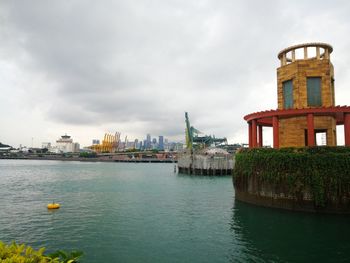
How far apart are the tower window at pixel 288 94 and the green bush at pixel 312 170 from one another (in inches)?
288

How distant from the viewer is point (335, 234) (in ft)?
57.0

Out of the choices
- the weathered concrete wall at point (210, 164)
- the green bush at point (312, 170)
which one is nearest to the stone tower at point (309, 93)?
the green bush at point (312, 170)

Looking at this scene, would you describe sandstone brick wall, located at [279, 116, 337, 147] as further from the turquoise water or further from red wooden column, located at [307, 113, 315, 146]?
the turquoise water

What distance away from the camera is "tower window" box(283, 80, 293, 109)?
28375 millimetres

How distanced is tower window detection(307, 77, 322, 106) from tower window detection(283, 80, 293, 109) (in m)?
1.69

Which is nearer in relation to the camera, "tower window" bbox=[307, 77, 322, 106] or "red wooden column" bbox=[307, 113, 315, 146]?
"red wooden column" bbox=[307, 113, 315, 146]

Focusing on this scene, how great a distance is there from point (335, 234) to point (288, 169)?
6061mm

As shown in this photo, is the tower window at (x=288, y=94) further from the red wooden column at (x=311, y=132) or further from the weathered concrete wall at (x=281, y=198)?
the weathered concrete wall at (x=281, y=198)

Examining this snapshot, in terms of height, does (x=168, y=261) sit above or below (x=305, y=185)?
A: below

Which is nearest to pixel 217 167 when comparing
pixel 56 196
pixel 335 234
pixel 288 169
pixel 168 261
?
pixel 56 196

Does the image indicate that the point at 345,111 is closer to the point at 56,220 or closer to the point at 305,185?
the point at 305,185

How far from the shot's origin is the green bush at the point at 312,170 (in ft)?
67.1

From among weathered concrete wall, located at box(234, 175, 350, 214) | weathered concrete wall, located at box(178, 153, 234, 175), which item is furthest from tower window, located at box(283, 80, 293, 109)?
weathered concrete wall, located at box(178, 153, 234, 175)

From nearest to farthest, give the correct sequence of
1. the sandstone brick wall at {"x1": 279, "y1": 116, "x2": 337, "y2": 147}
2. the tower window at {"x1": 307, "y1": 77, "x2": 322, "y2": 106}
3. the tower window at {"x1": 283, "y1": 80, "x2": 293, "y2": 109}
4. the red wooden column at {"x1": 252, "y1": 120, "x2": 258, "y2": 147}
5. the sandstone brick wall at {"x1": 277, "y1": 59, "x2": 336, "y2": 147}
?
the sandstone brick wall at {"x1": 279, "y1": 116, "x2": 337, "y2": 147} → the sandstone brick wall at {"x1": 277, "y1": 59, "x2": 336, "y2": 147} → the tower window at {"x1": 307, "y1": 77, "x2": 322, "y2": 106} → the red wooden column at {"x1": 252, "y1": 120, "x2": 258, "y2": 147} → the tower window at {"x1": 283, "y1": 80, "x2": 293, "y2": 109}
